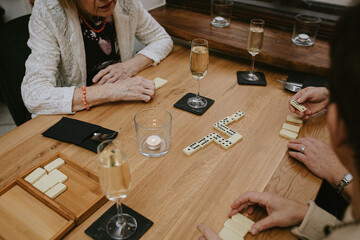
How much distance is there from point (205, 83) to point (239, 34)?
0.65m

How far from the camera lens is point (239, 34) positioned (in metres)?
2.14

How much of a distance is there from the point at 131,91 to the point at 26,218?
2.53 feet

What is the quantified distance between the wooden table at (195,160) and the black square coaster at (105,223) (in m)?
0.02

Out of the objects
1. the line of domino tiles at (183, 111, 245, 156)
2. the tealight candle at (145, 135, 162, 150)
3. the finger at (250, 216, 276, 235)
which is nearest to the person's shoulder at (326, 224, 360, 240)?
the finger at (250, 216, 276, 235)

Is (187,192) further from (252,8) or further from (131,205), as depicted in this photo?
(252,8)

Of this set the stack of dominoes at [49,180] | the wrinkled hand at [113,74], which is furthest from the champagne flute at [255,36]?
the stack of dominoes at [49,180]

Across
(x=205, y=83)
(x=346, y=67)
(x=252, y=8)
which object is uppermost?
(x=346, y=67)

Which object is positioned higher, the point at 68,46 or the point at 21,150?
the point at 68,46

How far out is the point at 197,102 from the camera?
1.52m

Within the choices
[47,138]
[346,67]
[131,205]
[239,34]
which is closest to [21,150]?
[47,138]

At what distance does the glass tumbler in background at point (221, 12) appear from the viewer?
2.23 metres

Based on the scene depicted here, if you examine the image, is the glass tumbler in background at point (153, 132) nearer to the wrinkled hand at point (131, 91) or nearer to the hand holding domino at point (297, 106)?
the wrinkled hand at point (131, 91)

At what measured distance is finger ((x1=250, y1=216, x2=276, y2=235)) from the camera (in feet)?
2.96

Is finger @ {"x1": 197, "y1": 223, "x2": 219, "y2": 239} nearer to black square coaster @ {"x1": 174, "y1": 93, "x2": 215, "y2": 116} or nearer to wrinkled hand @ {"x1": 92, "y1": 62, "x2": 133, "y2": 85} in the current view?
black square coaster @ {"x1": 174, "y1": 93, "x2": 215, "y2": 116}
